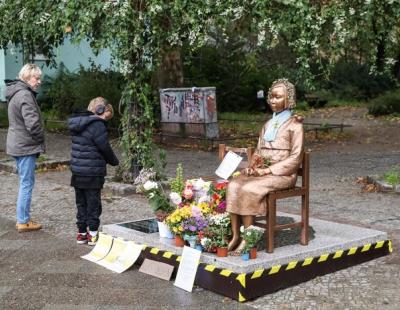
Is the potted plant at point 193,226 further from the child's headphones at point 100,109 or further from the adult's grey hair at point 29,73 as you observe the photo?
the adult's grey hair at point 29,73

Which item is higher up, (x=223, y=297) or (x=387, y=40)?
(x=387, y=40)

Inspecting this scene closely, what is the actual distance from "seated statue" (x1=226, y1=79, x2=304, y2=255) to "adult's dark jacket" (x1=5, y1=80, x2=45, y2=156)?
2539 millimetres

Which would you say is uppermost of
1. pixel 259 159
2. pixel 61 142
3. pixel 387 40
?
pixel 387 40

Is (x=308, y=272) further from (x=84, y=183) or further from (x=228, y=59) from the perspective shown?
(x=228, y=59)

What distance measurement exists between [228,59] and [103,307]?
20.6m

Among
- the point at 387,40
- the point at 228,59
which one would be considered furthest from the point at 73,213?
the point at 228,59

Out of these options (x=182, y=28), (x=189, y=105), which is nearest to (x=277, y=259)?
(x=182, y=28)

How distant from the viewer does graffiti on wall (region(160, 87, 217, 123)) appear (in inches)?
643

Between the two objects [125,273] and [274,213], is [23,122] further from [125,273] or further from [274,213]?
[274,213]

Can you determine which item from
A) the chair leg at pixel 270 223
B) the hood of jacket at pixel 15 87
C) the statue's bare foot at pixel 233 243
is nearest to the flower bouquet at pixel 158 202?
the statue's bare foot at pixel 233 243

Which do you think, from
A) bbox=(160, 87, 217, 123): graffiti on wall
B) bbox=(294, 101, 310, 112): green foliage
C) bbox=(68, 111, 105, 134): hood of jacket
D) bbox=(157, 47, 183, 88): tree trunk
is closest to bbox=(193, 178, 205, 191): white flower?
bbox=(68, 111, 105, 134): hood of jacket

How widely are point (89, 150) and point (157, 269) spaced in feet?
4.85

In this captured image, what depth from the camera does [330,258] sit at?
5.74 metres

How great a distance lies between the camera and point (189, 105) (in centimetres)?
1658
